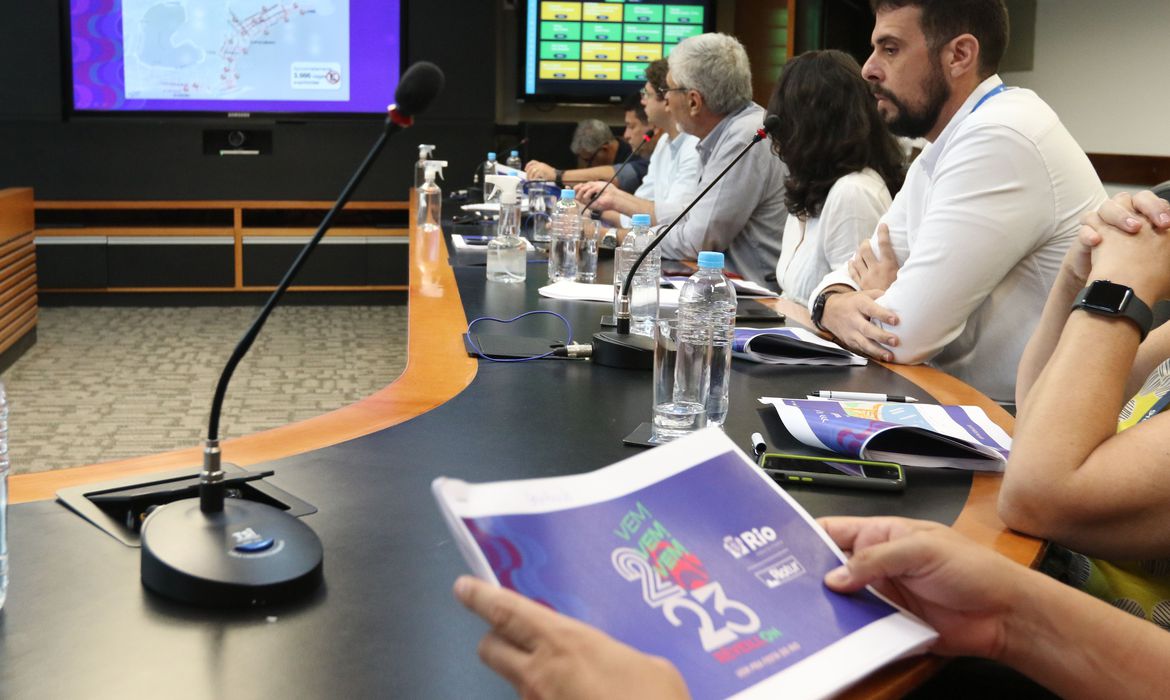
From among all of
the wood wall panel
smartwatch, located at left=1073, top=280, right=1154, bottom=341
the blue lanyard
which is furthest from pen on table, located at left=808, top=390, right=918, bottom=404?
the wood wall panel

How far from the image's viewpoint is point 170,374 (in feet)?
14.6

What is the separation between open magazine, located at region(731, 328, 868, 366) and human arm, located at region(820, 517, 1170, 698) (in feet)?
3.08

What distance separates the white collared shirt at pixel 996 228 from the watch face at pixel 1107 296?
643 millimetres

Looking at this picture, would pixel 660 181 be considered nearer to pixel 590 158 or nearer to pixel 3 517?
pixel 590 158

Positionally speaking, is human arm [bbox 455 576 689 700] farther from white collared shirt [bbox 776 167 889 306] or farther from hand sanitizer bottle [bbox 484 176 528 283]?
white collared shirt [bbox 776 167 889 306]

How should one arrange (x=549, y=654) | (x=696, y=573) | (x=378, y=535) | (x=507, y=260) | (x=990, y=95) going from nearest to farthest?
(x=549, y=654) < (x=696, y=573) < (x=378, y=535) < (x=990, y=95) < (x=507, y=260)

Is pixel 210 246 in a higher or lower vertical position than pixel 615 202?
lower

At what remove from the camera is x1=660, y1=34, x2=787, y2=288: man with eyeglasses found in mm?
3605

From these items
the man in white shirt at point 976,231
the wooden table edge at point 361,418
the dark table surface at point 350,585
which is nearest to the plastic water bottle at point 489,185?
the wooden table edge at point 361,418

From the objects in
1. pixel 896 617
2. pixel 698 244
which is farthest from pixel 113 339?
pixel 896 617

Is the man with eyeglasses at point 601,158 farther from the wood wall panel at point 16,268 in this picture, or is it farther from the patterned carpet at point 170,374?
the wood wall panel at point 16,268

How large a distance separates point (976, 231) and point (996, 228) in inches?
1.3

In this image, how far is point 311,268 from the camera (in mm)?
5965

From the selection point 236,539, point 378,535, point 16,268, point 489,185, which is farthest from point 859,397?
point 16,268
